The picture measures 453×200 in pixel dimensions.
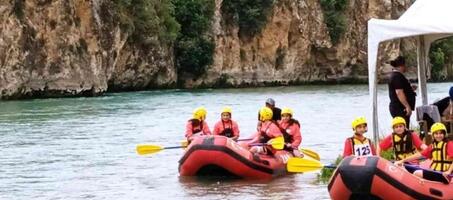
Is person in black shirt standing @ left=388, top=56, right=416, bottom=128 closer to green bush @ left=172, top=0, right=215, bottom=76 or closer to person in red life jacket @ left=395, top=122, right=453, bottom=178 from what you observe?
person in red life jacket @ left=395, top=122, right=453, bottom=178

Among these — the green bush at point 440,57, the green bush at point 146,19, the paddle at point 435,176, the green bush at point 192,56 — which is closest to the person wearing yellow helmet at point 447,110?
the paddle at point 435,176

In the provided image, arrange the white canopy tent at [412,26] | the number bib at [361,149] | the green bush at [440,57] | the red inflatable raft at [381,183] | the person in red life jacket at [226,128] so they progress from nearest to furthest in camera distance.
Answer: the red inflatable raft at [381,183], the white canopy tent at [412,26], the number bib at [361,149], the person in red life jacket at [226,128], the green bush at [440,57]

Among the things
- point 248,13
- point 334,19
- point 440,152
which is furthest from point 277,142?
point 334,19

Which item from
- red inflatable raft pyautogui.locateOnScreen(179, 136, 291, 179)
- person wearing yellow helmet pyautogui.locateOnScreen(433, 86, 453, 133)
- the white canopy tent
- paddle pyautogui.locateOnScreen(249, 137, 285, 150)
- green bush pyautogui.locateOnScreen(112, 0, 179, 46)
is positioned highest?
green bush pyautogui.locateOnScreen(112, 0, 179, 46)

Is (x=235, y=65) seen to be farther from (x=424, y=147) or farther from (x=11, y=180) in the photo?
(x=424, y=147)

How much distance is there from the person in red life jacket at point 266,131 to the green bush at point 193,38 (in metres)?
56.6

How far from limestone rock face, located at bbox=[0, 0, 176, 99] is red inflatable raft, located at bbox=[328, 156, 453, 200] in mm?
42056

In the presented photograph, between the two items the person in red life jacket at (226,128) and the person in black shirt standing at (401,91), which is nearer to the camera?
the person in black shirt standing at (401,91)

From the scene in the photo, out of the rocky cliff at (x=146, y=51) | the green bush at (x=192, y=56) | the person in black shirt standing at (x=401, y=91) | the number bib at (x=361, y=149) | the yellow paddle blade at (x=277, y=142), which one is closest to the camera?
the number bib at (x=361, y=149)

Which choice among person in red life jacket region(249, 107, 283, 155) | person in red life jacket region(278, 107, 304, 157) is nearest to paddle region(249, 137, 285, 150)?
person in red life jacket region(249, 107, 283, 155)

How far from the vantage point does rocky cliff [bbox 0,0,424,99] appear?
55.6 meters

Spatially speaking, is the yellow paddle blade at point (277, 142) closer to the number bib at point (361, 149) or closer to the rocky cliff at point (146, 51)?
the number bib at point (361, 149)

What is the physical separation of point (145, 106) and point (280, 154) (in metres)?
29.2

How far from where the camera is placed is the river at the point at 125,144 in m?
18.1
